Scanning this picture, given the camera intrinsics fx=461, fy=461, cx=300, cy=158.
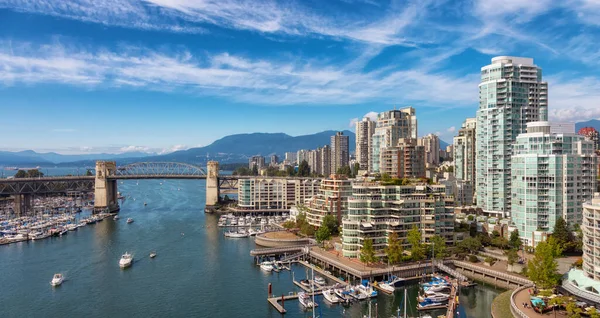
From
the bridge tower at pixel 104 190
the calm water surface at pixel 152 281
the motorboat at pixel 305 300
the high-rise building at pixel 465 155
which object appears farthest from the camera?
the bridge tower at pixel 104 190

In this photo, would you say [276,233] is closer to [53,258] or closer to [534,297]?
[53,258]

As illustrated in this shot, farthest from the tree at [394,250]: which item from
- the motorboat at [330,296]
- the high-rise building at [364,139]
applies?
the high-rise building at [364,139]

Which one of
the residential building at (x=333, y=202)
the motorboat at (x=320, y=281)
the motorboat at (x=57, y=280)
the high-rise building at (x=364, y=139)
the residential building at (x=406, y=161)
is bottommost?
the motorboat at (x=57, y=280)

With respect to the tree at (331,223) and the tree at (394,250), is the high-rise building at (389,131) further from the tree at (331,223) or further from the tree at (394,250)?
the tree at (394,250)

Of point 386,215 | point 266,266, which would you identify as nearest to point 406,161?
point 386,215

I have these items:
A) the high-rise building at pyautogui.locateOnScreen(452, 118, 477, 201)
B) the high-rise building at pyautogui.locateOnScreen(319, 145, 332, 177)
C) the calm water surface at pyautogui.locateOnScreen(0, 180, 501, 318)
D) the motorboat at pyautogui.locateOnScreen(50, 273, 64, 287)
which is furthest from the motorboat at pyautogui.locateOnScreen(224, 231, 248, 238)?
the high-rise building at pyautogui.locateOnScreen(319, 145, 332, 177)

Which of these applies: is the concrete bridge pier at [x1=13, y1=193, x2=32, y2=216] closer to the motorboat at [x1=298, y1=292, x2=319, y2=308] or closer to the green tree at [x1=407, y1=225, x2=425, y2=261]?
the motorboat at [x1=298, y1=292, x2=319, y2=308]
